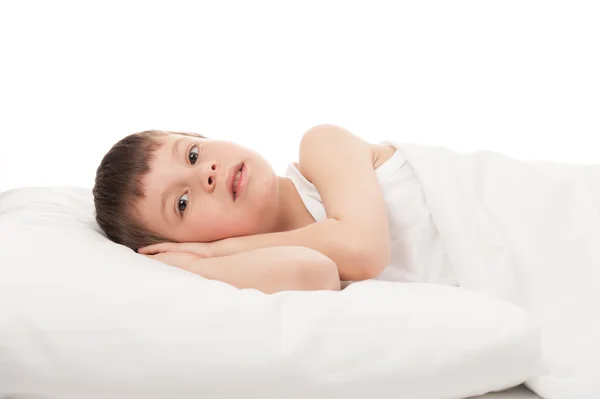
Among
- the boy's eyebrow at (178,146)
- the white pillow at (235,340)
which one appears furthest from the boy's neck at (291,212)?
the white pillow at (235,340)

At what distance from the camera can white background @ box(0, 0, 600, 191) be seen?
275 cm

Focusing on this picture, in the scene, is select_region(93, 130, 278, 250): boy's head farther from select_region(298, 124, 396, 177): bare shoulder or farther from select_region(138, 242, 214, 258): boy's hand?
select_region(298, 124, 396, 177): bare shoulder

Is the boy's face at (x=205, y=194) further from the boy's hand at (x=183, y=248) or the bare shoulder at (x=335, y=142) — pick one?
the bare shoulder at (x=335, y=142)

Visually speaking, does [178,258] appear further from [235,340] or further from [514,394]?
[514,394]

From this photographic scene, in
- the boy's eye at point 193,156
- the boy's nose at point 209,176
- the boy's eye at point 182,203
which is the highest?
the boy's eye at point 193,156

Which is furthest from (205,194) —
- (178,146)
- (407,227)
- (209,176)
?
(407,227)

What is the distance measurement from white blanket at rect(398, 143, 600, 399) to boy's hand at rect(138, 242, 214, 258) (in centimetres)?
49

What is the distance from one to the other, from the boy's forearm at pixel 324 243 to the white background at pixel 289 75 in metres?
1.31

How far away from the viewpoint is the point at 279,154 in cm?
286

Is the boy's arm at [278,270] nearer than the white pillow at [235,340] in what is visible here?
No

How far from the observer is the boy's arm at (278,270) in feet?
4.37

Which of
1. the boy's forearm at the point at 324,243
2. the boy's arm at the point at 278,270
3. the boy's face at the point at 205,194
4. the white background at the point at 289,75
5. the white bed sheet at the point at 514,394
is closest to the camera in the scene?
the white bed sheet at the point at 514,394

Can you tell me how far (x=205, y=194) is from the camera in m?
1.58

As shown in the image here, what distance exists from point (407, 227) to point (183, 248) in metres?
0.49
